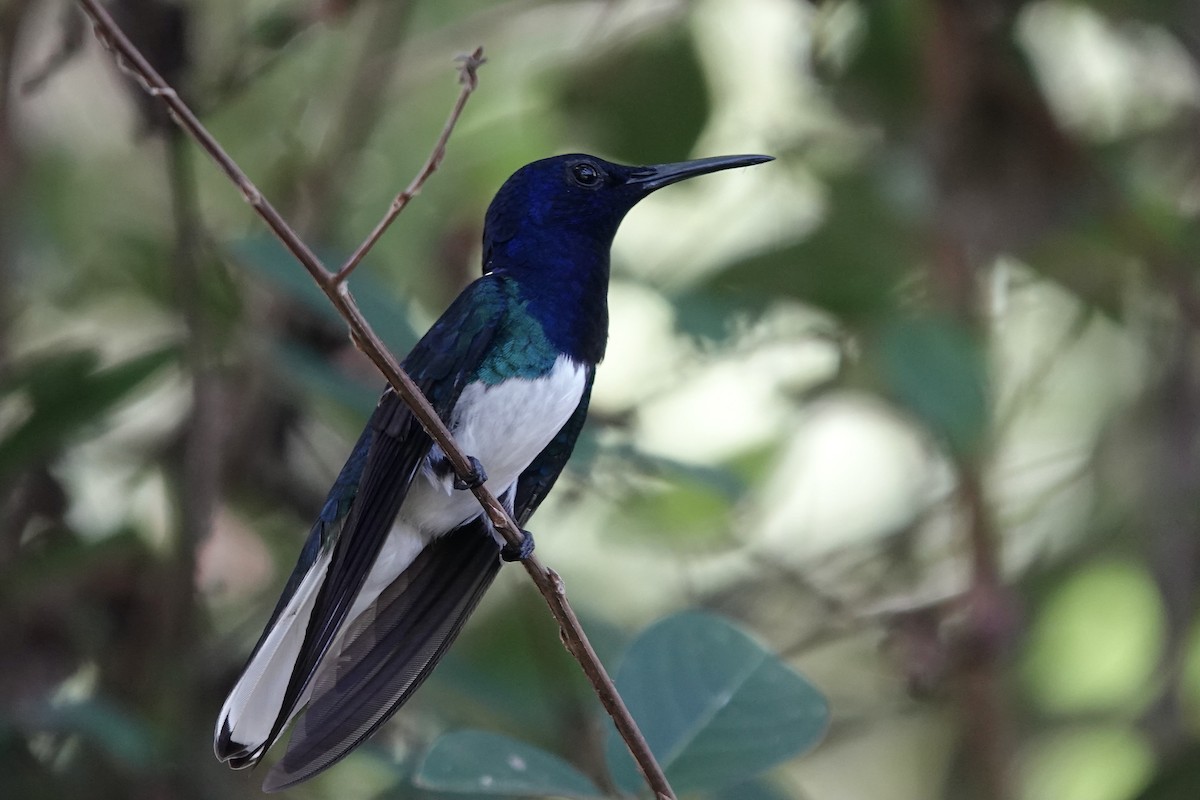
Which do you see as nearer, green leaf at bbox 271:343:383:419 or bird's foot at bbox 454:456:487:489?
bird's foot at bbox 454:456:487:489

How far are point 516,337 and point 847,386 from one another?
1.74 metres

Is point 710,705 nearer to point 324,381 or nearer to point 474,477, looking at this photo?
point 474,477

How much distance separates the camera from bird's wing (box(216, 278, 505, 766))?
2.08m

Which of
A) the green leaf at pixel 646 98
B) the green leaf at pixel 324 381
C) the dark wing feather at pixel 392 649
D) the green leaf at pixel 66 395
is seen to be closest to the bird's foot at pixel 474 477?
the dark wing feather at pixel 392 649

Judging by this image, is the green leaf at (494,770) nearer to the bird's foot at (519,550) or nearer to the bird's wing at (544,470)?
the bird's foot at (519,550)

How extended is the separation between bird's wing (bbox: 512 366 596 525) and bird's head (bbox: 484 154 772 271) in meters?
0.36

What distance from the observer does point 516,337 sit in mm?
2480

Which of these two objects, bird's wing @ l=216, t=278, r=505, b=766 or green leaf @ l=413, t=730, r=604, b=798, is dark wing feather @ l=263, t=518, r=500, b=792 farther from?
green leaf @ l=413, t=730, r=604, b=798

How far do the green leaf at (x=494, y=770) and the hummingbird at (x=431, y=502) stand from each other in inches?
8.6

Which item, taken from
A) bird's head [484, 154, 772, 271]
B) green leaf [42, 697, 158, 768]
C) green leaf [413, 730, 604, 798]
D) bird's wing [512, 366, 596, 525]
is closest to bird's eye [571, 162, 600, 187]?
bird's head [484, 154, 772, 271]

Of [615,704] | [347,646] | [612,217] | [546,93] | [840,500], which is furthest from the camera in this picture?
[840,500]

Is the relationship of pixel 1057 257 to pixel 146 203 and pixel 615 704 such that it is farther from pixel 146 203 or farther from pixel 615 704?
pixel 146 203

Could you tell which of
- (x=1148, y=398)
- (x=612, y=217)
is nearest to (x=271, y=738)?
(x=612, y=217)

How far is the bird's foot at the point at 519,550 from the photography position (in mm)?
1973
